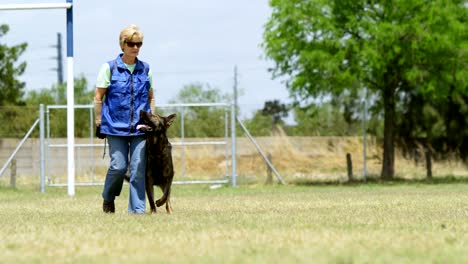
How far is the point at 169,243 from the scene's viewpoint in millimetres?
8430

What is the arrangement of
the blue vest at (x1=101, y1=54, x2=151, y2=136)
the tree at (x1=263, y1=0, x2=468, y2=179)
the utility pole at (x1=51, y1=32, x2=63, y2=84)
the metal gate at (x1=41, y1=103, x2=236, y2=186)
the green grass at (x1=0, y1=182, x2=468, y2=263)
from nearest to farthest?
the green grass at (x1=0, y1=182, x2=468, y2=263), the blue vest at (x1=101, y1=54, x2=151, y2=136), the metal gate at (x1=41, y1=103, x2=236, y2=186), the tree at (x1=263, y1=0, x2=468, y2=179), the utility pole at (x1=51, y1=32, x2=63, y2=84)

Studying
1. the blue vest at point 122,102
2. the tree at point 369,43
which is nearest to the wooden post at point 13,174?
the tree at point 369,43

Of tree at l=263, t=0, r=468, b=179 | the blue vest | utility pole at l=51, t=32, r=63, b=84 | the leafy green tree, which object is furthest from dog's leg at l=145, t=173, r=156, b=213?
utility pole at l=51, t=32, r=63, b=84

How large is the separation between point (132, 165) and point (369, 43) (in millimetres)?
19363

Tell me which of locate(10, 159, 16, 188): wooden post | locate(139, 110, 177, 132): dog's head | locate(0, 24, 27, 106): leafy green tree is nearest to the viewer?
locate(139, 110, 177, 132): dog's head

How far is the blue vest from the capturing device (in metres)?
13.0

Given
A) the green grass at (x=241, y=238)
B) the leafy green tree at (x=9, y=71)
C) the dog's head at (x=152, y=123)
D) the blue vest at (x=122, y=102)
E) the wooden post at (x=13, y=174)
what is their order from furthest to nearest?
the leafy green tree at (x=9, y=71), the wooden post at (x=13, y=174), the blue vest at (x=122, y=102), the dog's head at (x=152, y=123), the green grass at (x=241, y=238)

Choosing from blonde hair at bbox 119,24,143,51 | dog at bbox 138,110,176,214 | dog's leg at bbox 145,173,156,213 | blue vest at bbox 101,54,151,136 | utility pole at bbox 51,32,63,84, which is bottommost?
dog's leg at bbox 145,173,156,213

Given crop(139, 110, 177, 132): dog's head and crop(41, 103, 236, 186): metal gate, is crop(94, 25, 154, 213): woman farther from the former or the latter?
crop(41, 103, 236, 186): metal gate

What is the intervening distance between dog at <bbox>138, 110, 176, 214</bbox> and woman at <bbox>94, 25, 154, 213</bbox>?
0.11m

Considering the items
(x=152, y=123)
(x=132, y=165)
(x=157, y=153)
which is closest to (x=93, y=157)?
(x=132, y=165)

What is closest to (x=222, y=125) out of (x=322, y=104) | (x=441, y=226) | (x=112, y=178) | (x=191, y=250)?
(x=322, y=104)

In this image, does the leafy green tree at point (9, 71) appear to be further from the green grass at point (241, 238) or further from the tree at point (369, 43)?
the green grass at point (241, 238)

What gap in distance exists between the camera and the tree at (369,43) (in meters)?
31.1
